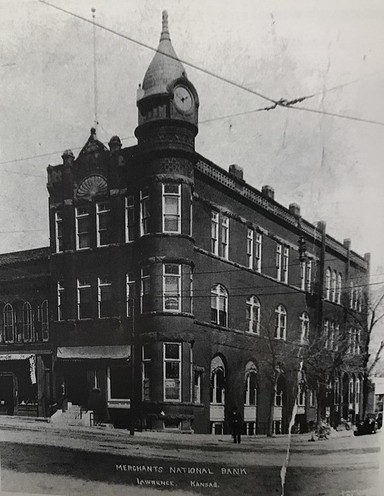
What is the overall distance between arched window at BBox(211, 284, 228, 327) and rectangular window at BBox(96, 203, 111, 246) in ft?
2.00

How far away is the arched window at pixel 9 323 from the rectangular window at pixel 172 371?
3.39ft

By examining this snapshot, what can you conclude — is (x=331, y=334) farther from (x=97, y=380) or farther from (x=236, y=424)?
(x=97, y=380)

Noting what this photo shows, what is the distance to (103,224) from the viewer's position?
307 centimetres

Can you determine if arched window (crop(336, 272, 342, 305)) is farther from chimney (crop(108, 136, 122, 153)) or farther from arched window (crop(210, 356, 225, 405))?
chimney (crop(108, 136, 122, 153))

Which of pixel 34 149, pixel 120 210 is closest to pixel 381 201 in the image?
pixel 120 210

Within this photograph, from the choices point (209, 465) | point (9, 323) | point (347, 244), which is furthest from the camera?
point (9, 323)

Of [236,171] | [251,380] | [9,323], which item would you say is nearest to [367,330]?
[251,380]

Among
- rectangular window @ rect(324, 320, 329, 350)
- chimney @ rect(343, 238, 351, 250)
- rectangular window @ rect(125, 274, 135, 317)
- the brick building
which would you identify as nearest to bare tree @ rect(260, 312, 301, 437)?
the brick building

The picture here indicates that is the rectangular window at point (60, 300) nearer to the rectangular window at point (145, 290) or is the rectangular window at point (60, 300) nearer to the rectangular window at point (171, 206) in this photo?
the rectangular window at point (145, 290)

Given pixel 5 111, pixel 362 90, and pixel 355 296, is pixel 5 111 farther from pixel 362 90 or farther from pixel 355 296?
pixel 355 296

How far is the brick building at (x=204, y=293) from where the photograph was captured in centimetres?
282

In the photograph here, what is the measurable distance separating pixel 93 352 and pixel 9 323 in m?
0.63

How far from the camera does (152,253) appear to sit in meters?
2.87

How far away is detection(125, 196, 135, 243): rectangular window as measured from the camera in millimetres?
2955
